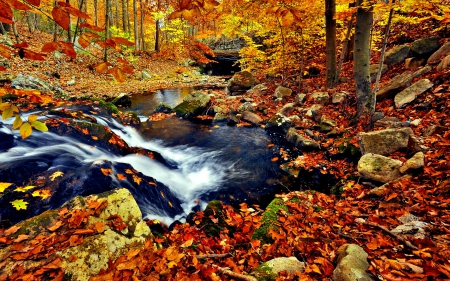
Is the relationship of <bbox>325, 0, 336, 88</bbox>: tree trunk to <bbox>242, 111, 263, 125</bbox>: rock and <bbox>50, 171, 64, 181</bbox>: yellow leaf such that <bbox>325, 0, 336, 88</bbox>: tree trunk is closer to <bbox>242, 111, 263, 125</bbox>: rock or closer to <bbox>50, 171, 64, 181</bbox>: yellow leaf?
<bbox>242, 111, 263, 125</bbox>: rock

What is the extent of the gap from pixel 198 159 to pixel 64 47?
6769 mm

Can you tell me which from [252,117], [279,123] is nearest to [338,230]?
[279,123]

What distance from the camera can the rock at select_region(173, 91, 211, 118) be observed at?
12016mm

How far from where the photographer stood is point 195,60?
32.8 m

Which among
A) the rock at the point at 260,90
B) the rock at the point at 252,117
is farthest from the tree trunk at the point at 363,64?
the rock at the point at 260,90

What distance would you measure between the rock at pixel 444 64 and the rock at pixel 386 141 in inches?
133

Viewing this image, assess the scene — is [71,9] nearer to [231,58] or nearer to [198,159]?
[198,159]

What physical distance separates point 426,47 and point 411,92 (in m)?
3.28

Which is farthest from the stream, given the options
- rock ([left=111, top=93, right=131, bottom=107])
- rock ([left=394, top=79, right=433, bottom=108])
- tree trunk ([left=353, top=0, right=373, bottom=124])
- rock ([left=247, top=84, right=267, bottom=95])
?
rock ([left=247, top=84, right=267, bottom=95])

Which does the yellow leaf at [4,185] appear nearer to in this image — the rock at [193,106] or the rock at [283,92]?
the rock at [193,106]

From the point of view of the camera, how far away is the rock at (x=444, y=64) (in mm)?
6955

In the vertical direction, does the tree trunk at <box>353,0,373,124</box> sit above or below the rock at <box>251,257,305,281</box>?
above

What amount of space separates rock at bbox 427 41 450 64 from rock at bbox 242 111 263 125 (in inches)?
252

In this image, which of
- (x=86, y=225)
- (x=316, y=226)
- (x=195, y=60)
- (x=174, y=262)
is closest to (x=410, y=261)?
(x=316, y=226)
